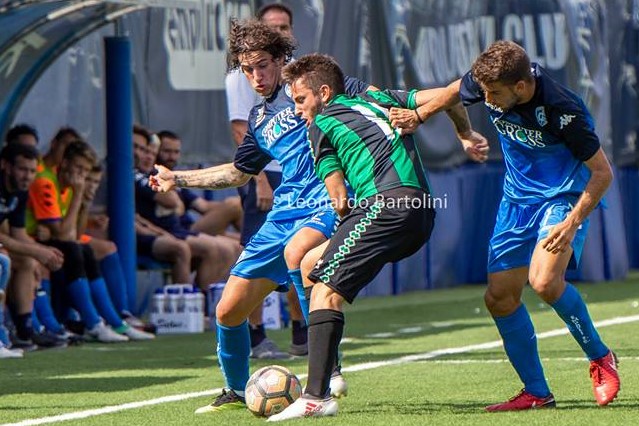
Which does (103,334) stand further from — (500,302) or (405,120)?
(405,120)

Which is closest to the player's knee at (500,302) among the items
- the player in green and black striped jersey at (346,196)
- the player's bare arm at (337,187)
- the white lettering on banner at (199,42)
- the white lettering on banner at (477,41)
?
the player in green and black striped jersey at (346,196)

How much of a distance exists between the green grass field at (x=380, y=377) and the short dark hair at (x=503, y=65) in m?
1.54

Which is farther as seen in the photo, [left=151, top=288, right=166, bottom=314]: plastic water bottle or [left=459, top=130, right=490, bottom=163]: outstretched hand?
[left=151, top=288, right=166, bottom=314]: plastic water bottle

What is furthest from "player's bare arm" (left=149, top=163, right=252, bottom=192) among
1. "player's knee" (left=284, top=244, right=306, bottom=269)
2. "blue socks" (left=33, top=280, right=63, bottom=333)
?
"blue socks" (left=33, top=280, right=63, bottom=333)

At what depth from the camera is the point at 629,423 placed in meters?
6.71

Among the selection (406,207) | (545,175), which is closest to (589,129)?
(545,175)

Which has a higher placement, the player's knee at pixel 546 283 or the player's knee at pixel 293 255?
the player's knee at pixel 293 255

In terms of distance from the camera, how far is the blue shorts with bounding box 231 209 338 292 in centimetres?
777

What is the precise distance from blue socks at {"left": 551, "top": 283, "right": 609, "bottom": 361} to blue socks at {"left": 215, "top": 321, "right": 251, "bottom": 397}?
5.05 feet

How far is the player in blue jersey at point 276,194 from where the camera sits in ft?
25.3

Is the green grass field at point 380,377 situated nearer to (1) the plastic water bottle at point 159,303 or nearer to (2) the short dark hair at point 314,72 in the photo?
(1) the plastic water bottle at point 159,303

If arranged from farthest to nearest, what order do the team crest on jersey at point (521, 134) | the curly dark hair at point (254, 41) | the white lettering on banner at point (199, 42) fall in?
the white lettering on banner at point (199, 42) < the curly dark hair at point (254, 41) < the team crest on jersey at point (521, 134)

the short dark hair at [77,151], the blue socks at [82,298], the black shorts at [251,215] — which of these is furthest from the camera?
the short dark hair at [77,151]

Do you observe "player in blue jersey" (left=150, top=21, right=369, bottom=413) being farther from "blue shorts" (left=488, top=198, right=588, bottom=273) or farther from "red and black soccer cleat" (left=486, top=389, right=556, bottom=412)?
"red and black soccer cleat" (left=486, top=389, right=556, bottom=412)
